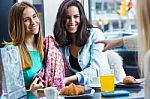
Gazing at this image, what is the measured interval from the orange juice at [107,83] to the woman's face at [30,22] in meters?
0.66

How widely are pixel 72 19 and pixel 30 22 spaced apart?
405mm

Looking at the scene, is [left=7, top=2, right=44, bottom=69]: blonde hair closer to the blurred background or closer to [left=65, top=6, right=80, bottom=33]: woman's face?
[left=65, top=6, right=80, bottom=33]: woman's face

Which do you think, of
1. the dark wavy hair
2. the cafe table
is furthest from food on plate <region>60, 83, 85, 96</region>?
the dark wavy hair

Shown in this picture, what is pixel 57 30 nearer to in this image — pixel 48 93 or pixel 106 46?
pixel 106 46

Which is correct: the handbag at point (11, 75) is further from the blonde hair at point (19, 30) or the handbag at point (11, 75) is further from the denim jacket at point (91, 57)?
the denim jacket at point (91, 57)

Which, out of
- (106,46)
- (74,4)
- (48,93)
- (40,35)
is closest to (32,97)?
Answer: (48,93)

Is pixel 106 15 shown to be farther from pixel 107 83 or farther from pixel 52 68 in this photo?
pixel 107 83

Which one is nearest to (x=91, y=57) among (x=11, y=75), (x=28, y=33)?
(x=28, y=33)

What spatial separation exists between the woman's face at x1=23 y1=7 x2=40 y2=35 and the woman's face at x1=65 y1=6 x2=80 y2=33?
14.0 inches

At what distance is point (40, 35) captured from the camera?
2297 mm

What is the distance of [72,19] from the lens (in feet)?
8.41

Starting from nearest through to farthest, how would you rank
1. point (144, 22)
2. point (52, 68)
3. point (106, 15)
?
1. point (144, 22)
2. point (52, 68)
3. point (106, 15)

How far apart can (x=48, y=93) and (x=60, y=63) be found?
0.72 meters

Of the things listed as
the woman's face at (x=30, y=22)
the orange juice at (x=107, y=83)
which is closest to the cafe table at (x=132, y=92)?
the orange juice at (x=107, y=83)
